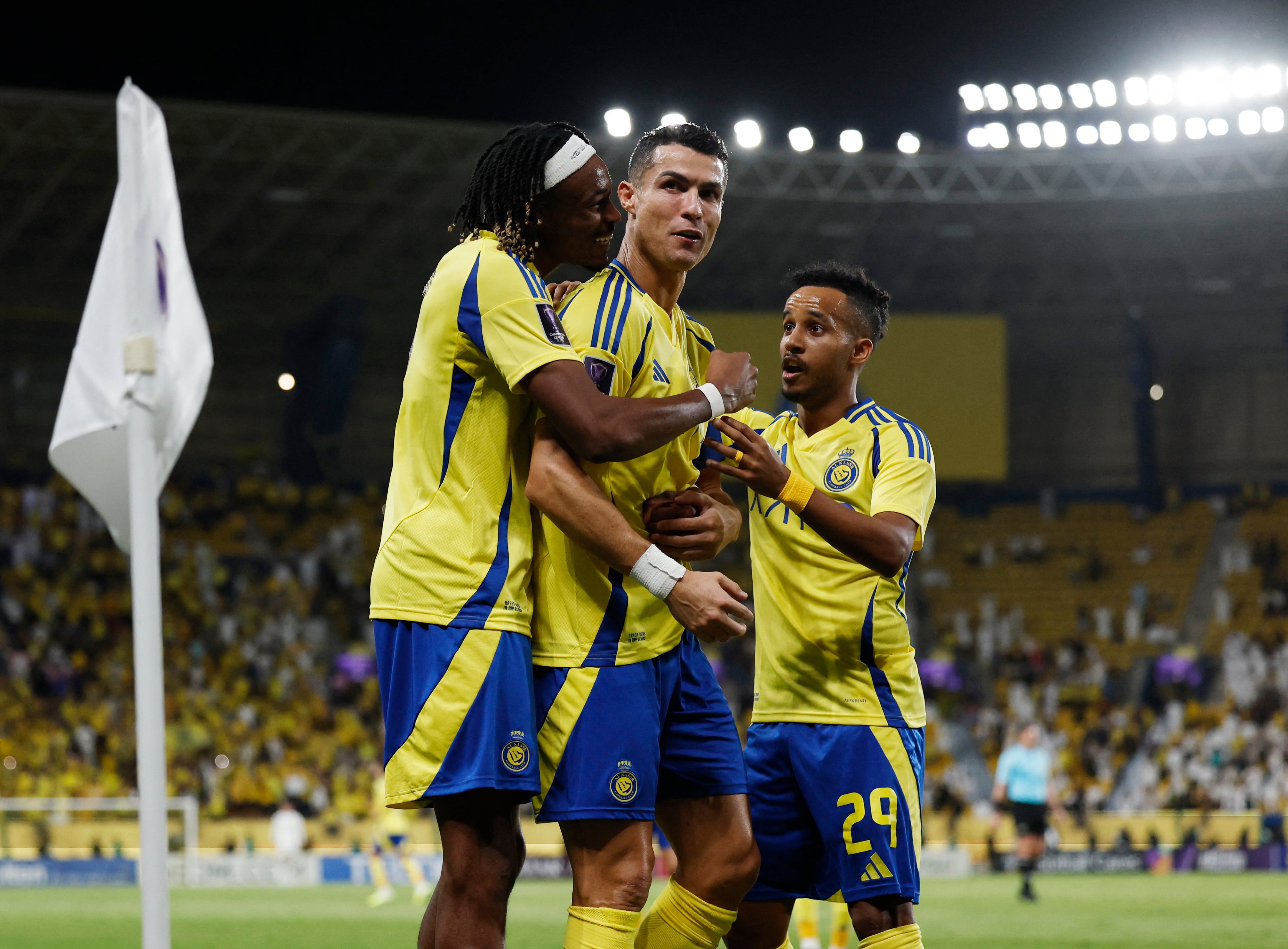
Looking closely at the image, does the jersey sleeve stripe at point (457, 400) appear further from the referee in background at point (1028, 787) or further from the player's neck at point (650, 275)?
the referee in background at point (1028, 787)

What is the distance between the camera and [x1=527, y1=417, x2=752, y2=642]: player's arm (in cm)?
344

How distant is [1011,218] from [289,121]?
45.1 ft

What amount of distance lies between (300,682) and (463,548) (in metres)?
20.9

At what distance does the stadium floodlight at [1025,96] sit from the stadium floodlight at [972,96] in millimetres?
550

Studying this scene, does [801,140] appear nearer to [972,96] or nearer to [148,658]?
[972,96]

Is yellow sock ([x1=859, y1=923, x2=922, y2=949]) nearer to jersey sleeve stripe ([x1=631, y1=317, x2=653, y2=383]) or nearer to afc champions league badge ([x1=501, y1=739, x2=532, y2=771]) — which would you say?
afc champions league badge ([x1=501, y1=739, x2=532, y2=771])

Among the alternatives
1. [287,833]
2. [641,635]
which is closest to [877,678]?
[641,635]

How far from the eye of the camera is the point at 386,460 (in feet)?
95.6

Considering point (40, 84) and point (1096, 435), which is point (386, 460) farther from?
point (1096, 435)

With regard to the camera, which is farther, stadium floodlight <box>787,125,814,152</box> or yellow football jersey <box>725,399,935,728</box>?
stadium floodlight <box>787,125,814,152</box>

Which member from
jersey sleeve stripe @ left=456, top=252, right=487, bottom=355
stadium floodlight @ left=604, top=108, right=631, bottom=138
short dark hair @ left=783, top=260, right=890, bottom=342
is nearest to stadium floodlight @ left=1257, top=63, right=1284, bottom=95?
stadium floodlight @ left=604, top=108, right=631, bottom=138

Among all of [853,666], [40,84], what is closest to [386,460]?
[40,84]

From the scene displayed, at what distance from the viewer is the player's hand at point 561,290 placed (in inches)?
158

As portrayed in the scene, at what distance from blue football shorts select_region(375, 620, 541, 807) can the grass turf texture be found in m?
7.49
